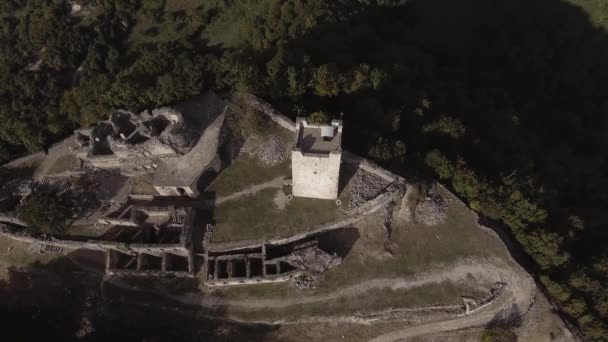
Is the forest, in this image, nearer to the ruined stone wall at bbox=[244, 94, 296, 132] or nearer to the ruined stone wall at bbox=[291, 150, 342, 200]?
the ruined stone wall at bbox=[244, 94, 296, 132]

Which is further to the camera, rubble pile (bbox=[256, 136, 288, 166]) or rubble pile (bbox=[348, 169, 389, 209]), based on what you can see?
rubble pile (bbox=[256, 136, 288, 166])

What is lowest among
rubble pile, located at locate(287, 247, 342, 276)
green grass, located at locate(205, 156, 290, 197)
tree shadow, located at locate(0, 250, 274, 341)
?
tree shadow, located at locate(0, 250, 274, 341)

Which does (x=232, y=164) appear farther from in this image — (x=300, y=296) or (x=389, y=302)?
(x=389, y=302)

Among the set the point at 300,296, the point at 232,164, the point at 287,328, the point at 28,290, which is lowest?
the point at 28,290

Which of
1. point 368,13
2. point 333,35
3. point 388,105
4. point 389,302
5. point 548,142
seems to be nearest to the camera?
point 389,302

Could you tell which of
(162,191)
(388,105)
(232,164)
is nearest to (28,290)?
(162,191)

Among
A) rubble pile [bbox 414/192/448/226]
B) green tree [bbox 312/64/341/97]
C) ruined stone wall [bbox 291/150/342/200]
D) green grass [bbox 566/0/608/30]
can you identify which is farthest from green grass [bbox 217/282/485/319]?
green grass [bbox 566/0/608/30]
